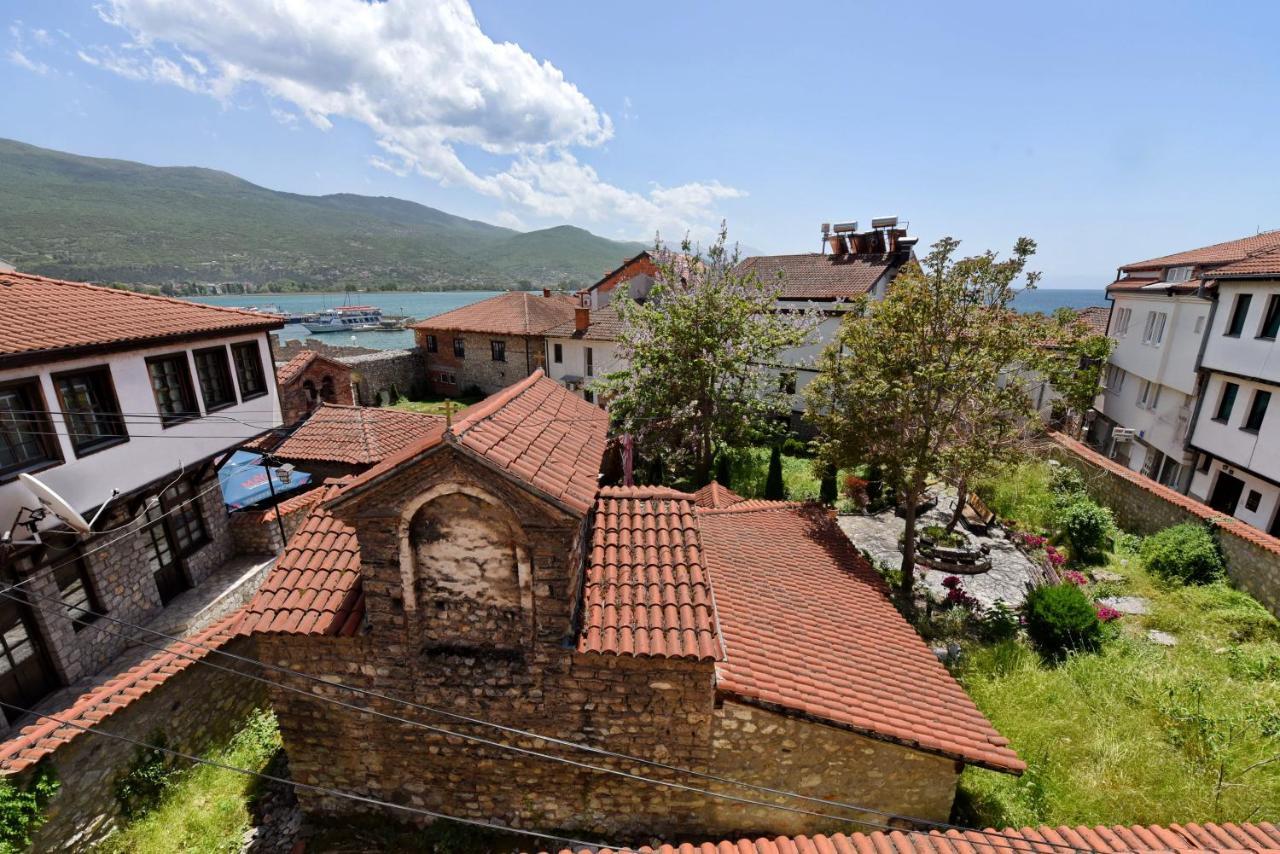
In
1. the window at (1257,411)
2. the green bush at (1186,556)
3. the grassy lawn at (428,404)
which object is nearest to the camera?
the green bush at (1186,556)

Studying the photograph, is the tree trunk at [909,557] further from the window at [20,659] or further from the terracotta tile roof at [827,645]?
the window at [20,659]

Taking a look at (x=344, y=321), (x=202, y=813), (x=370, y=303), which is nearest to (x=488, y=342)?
(x=202, y=813)

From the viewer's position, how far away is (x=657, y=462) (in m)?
22.9

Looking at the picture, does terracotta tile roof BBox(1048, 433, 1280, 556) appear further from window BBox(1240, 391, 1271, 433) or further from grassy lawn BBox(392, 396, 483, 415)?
grassy lawn BBox(392, 396, 483, 415)

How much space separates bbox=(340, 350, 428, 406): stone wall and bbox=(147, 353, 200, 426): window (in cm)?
1849

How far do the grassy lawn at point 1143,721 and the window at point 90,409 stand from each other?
687 inches

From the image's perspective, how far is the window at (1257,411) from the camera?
17.9 m

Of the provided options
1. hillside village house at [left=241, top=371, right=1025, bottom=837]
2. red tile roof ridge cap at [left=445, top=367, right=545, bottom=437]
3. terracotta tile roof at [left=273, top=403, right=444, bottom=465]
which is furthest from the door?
terracotta tile roof at [left=273, top=403, right=444, bottom=465]

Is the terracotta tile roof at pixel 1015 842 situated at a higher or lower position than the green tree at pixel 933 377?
lower

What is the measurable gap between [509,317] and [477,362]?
13.0ft

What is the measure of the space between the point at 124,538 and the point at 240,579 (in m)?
3.55

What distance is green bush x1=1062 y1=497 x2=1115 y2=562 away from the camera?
16297 millimetres

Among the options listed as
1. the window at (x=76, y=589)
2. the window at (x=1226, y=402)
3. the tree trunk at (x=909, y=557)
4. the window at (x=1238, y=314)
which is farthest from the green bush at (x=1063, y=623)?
the window at (x=76, y=589)

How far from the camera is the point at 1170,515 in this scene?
16688mm
